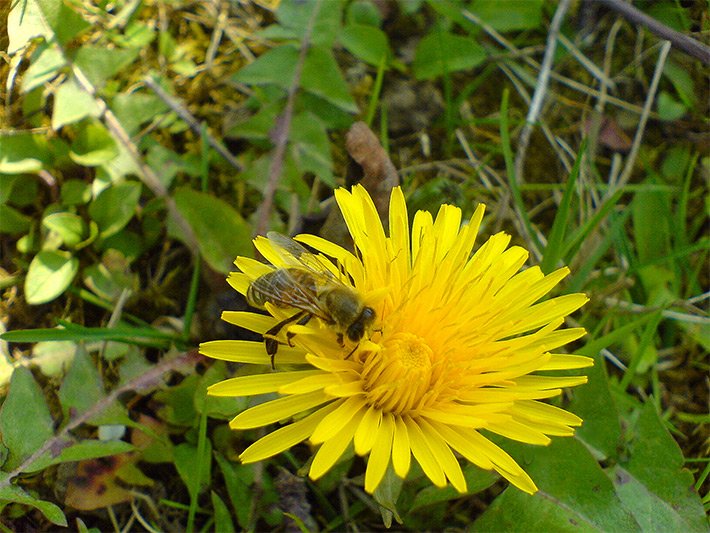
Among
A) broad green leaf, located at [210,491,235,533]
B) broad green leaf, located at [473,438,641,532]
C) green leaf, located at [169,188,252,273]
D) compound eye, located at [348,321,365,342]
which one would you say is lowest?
broad green leaf, located at [210,491,235,533]

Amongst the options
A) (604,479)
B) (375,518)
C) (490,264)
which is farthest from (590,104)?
(375,518)

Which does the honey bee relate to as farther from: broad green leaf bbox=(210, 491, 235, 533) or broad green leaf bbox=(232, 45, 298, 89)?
broad green leaf bbox=(232, 45, 298, 89)

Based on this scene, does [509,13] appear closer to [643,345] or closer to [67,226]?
[643,345]

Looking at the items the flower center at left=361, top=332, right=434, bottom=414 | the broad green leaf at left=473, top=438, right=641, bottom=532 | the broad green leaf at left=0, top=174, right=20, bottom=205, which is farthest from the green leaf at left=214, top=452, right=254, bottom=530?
the broad green leaf at left=0, top=174, right=20, bottom=205

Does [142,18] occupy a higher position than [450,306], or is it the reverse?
[142,18]

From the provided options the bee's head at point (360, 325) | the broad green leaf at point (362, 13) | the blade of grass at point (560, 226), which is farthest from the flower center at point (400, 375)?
the broad green leaf at point (362, 13)

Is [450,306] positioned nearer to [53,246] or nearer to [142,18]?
[53,246]
